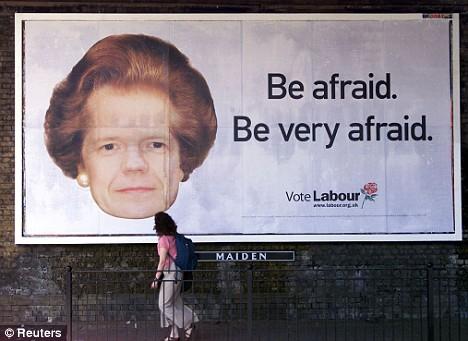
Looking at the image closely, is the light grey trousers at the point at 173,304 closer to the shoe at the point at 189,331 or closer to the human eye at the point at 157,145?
the shoe at the point at 189,331

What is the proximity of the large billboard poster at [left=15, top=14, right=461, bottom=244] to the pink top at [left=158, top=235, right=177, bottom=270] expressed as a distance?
141 cm

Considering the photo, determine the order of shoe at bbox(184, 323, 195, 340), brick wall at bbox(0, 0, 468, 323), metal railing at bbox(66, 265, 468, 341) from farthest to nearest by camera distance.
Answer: brick wall at bbox(0, 0, 468, 323) < metal railing at bbox(66, 265, 468, 341) < shoe at bbox(184, 323, 195, 340)

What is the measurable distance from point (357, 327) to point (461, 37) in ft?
15.5

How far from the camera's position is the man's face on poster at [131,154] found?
38.5 feet

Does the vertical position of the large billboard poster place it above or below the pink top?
above

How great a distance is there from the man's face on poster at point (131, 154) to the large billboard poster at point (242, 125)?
0.7 inches

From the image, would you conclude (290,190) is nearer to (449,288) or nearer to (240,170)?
(240,170)

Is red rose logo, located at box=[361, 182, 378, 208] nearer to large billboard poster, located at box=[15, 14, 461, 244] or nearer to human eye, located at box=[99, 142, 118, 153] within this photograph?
large billboard poster, located at box=[15, 14, 461, 244]

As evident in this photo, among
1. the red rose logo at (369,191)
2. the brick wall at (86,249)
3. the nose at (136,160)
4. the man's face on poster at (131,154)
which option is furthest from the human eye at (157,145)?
the red rose logo at (369,191)

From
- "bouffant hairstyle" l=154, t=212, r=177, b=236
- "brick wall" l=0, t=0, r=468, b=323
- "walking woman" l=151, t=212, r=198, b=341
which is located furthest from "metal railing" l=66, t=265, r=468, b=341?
"bouffant hairstyle" l=154, t=212, r=177, b=236

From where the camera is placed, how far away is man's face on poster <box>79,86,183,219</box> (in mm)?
11750

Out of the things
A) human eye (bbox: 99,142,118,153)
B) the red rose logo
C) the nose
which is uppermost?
human eye (bbox: 99,142,118,153)

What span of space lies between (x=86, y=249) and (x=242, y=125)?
306cm

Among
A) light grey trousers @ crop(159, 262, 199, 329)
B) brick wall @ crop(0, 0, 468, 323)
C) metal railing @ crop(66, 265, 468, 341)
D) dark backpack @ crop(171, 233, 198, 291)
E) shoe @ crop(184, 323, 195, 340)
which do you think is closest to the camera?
light grey trousers @ crop(159, 262, 199, 329)
